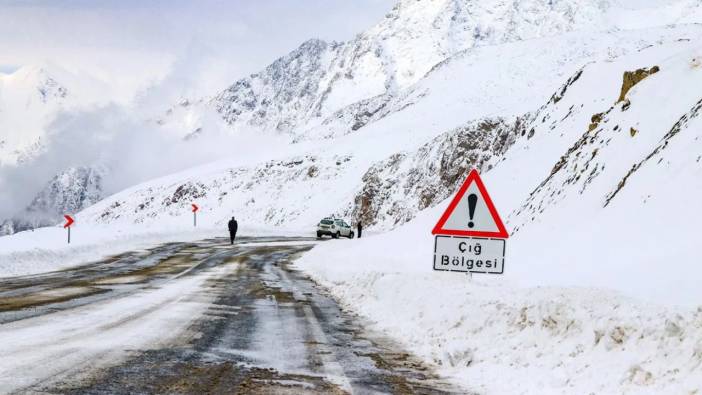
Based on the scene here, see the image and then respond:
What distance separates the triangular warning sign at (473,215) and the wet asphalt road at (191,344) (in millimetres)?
1847

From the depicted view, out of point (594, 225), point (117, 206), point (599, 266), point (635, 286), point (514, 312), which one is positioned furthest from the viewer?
point (117, 206)

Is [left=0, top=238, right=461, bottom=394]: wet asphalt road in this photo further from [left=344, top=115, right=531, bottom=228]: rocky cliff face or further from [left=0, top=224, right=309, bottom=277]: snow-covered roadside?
[left=344, top=115, right=531, bottom=228]: rocky cliff face

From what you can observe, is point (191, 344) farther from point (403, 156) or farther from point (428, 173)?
point (403, 156)

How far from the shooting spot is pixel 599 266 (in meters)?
10.1

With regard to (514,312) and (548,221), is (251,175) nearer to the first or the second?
(548,221)

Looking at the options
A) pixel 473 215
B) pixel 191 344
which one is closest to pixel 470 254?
pixel 473 215

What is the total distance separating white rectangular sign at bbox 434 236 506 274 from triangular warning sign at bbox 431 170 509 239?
119 millimetres

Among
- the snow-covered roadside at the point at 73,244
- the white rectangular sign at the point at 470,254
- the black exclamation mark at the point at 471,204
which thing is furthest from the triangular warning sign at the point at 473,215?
the snow-covered roadside at the point at 73,244

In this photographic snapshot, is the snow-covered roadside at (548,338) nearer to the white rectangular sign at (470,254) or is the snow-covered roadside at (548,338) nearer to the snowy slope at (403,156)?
the white rectangular sign at (470,254)

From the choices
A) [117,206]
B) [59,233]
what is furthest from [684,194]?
[117,206]

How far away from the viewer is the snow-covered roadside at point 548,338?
18.4ft

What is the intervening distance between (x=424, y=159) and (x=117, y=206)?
7600cm

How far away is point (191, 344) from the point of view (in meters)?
8.09

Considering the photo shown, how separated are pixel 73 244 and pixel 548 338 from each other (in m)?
26.1
